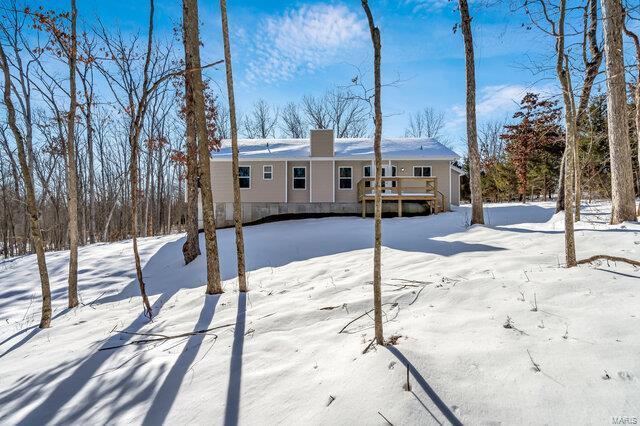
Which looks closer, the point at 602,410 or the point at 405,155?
the point at 602,410

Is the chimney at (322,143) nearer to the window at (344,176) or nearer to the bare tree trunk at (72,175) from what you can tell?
the window at (344,176)

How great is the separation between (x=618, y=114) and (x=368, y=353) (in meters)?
7.32

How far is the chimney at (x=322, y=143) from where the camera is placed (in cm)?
1544

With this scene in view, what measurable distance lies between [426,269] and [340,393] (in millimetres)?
3237

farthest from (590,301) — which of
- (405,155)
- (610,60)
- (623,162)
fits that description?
(405,155)

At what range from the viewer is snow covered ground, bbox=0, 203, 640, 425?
185 centimetres

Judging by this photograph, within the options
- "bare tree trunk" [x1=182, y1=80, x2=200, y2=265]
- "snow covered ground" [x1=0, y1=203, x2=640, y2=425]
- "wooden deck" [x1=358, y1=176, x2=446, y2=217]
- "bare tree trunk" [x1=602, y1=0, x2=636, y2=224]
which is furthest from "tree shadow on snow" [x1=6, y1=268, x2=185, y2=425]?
"wooden deck" [x1=358, y1=176, x2=446, y2=217]

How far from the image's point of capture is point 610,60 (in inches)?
249

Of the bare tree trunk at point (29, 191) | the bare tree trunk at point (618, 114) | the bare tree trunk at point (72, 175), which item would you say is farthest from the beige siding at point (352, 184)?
the bare tree trunk at point (29, 191)

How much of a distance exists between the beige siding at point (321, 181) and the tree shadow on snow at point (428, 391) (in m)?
13.2

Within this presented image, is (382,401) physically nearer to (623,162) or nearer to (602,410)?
(602,410)

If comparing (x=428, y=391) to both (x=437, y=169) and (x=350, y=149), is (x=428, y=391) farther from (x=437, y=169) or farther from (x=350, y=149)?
(x=350, y=149)

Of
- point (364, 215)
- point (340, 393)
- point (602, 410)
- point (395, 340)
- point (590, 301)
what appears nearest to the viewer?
point (602, 410)

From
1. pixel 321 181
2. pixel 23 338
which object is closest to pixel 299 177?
pixel 321 181
